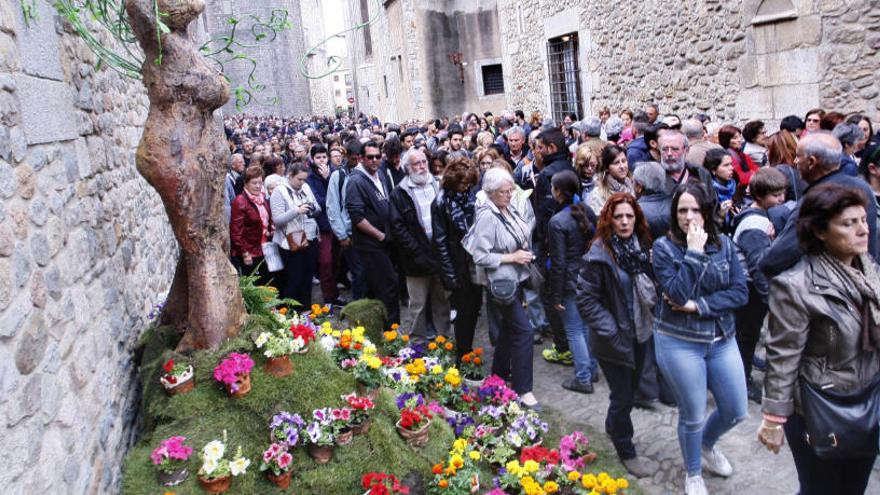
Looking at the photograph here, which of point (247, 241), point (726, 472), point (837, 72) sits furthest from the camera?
point (837, 72)

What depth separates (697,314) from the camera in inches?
143

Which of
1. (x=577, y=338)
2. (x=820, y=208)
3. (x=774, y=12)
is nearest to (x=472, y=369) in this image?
(x=577, y=338)

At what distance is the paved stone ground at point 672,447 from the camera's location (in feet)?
13.2

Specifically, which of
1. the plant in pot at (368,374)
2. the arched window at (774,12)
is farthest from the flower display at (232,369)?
the arched window at (774,12)

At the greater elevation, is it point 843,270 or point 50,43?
point 50,43

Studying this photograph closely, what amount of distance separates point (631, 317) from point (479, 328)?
9.94 ft

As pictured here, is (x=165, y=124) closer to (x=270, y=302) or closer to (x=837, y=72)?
(x=270, y=302)

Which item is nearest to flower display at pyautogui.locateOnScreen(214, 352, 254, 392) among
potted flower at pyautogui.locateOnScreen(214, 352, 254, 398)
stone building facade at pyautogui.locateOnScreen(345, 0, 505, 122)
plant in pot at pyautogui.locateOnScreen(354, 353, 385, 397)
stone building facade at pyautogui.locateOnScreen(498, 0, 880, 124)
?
potted flower at pyautogui.locateOnScreen(214, 352, 254, 398)

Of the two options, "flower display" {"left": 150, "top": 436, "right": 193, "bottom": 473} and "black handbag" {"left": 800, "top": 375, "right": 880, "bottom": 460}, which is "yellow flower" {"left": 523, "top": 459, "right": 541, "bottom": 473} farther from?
"flower display" {"left": 150, "top": 436, "right": 193, "bottom": 473}

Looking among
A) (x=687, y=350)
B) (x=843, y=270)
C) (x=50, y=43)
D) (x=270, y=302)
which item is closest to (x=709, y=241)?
(x=687, y=350)

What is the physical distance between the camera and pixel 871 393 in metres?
2.86

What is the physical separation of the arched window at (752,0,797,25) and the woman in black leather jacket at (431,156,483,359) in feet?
19.5

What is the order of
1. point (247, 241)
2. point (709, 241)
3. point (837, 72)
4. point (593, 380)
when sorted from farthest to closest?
point (837, 72) < point (247, 241) < point (593, 380) < point (709, 241)

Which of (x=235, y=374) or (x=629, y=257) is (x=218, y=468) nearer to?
(x=235, y=374)
